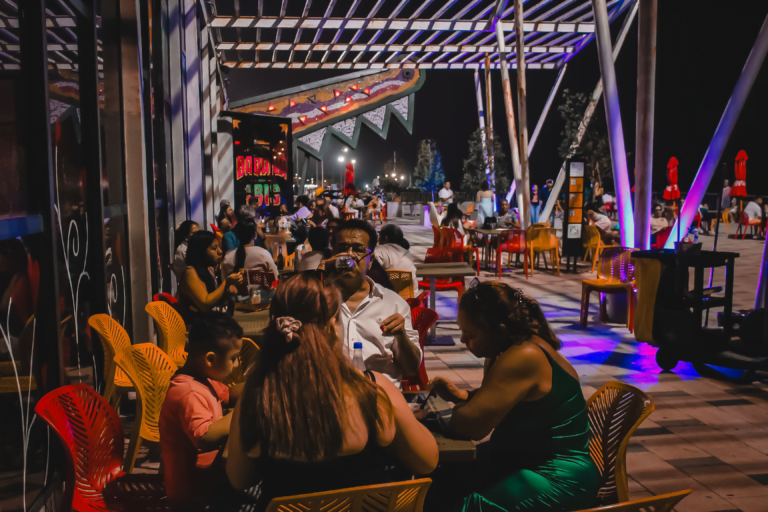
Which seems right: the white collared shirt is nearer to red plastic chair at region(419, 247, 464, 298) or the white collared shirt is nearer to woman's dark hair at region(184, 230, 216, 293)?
woman's dark hair at region(184, 230, 216, 293)

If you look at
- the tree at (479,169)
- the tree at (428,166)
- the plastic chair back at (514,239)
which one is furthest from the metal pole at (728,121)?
the tree at (428,166)

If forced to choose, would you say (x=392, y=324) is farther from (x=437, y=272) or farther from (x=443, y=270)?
(x=443, y=270)

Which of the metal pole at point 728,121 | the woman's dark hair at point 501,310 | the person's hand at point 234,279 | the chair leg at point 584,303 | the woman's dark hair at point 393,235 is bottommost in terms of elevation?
the chair leg at point 584,303

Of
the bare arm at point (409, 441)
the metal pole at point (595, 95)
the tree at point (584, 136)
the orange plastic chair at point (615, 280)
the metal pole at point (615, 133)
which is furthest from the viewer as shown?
the tree at point (584, 136)

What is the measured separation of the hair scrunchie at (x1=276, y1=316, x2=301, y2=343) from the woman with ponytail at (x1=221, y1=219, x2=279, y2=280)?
143 inches

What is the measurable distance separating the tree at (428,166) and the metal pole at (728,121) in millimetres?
29734

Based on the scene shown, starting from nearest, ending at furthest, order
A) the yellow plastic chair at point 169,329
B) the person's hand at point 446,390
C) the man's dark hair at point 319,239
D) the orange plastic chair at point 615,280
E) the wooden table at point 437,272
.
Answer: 1. the person's hand at point 446,390
2. the yellow plastic chair at point 169,329
3. the man's dark hair at point 319,239
4. the wooden table at point 437,272
5. the orange plastic chair at point 615,280

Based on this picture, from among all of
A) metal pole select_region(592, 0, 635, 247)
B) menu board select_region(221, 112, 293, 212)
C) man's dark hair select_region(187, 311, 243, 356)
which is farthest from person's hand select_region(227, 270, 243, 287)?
menu board select_region(221, 112, 293, 212)

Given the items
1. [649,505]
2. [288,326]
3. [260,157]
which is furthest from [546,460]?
[260,157]

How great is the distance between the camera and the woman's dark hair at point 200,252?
385 cm

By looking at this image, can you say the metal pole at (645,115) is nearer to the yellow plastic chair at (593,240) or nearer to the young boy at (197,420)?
the yellow plastic chair at (593,240)

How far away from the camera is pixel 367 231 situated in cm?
325

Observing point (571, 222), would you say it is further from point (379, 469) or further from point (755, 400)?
point (379, 469)

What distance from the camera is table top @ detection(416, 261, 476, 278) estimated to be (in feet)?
19.4
